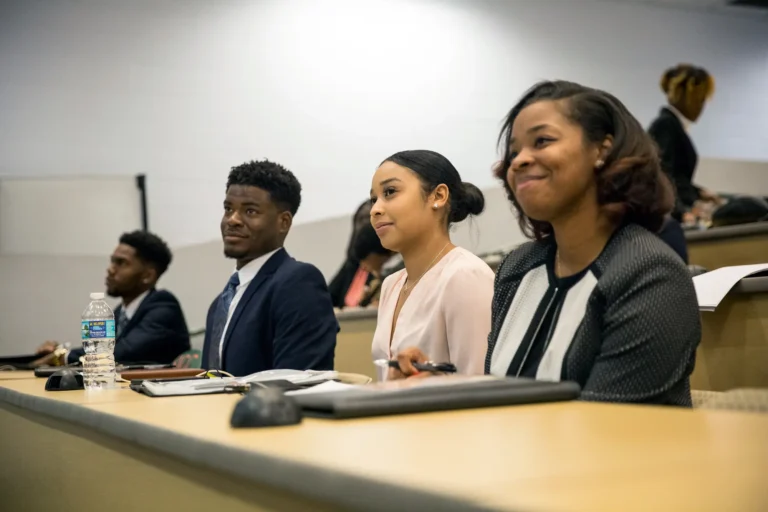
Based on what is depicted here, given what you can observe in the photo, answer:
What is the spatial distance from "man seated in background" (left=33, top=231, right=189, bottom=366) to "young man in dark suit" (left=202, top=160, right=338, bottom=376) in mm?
956

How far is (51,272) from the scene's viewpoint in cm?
496

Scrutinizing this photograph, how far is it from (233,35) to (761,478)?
5.05 metres

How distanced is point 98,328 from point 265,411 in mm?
1306

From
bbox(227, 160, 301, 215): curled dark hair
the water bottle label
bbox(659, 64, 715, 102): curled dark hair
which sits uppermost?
bbox(659, 64, 715, 102): curled dark hair

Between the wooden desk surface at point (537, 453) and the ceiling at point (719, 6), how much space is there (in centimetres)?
572

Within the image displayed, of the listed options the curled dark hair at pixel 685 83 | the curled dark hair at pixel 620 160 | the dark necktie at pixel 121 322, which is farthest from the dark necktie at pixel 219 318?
the curled dark hair at pixel 685 83

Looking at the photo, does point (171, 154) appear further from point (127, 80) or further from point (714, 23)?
point (714, 23)

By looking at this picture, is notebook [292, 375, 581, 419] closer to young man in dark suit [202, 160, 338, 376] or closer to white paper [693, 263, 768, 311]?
white paper [693, 263, 768, 311]

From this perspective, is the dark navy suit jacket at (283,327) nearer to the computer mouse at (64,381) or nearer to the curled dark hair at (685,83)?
the computer mouse at (64,381)

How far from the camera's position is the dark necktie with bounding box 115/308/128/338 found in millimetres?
3724

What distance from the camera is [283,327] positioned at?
2.38 metres

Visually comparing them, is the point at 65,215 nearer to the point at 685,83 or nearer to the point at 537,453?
the point at 685,83

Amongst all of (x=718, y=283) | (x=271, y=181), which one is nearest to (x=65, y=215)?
(x=271, y=181)

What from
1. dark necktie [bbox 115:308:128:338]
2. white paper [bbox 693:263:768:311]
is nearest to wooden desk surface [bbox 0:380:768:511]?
white paper [bbox 693:263:768:311]
